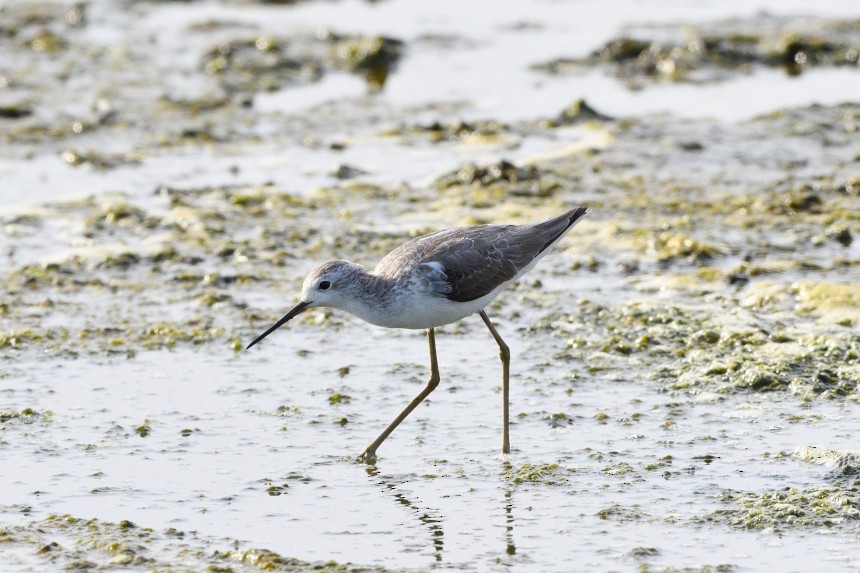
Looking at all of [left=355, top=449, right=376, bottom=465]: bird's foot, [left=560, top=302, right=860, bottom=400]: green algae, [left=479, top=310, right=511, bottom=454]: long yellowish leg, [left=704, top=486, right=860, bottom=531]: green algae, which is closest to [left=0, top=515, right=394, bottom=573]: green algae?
[left=355, top=449, right=376, bottom=465]: bird's foot

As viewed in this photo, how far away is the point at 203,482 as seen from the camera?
691 cm

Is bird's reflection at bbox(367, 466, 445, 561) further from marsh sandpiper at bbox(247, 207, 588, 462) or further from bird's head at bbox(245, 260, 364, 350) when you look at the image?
bird's head at bbox(245, 260, 364, 350)

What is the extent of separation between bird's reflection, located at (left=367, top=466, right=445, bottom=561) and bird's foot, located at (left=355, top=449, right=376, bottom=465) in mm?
57

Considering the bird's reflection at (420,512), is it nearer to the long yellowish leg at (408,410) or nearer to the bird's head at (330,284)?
the long yellowish leg at (408,410)

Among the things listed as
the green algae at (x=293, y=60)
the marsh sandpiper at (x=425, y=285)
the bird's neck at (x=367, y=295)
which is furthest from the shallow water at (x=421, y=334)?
the bird's neck at (x=367, y=295)

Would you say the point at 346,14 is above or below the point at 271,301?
above

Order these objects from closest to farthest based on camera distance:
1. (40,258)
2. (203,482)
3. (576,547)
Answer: (576,547) < (203,482) < (40,258)

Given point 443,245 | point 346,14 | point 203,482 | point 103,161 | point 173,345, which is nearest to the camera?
point 203,482

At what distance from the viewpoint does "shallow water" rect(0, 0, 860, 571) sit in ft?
21.0

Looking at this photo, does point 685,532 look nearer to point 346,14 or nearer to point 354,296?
point 354,296

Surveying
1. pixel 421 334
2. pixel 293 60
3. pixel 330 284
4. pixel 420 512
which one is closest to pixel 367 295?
pixel 330 284

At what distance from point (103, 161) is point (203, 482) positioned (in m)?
6.17

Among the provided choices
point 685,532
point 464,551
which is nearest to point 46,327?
point 464,551

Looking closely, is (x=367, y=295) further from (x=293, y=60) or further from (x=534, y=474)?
(x=293, y=60)
